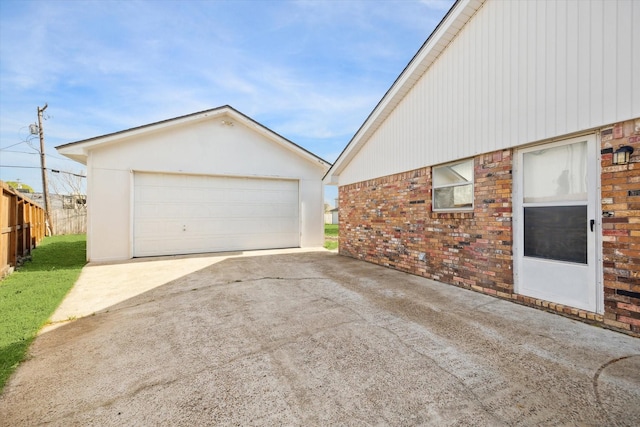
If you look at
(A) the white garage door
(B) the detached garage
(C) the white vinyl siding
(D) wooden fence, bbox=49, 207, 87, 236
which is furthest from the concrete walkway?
(D) wooden fence, bbox=49, 207, 87, 236

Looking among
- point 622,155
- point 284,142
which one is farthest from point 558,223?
point 284,142

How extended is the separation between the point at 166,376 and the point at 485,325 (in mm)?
3502

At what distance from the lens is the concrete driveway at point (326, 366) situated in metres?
1.83

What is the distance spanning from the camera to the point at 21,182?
2298cm

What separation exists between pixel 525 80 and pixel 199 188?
30.6ft

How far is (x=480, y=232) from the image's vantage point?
4.73 metres

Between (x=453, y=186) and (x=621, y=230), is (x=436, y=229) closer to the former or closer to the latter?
(x=453, y=186)

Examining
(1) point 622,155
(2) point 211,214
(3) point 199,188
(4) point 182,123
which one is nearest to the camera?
(1) point 622,155

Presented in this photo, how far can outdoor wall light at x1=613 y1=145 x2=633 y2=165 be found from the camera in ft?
10.0

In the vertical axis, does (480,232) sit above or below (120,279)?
above

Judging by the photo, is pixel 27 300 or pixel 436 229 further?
pixel 436 229

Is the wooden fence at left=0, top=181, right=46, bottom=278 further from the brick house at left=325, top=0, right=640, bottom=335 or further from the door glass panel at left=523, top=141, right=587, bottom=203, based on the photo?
the door glass panel at left=523, top=141, right=587, bottom=203

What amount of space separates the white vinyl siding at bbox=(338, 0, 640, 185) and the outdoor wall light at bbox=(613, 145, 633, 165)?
339 mm

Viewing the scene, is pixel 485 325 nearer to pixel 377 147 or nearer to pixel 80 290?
pixel 377 147
